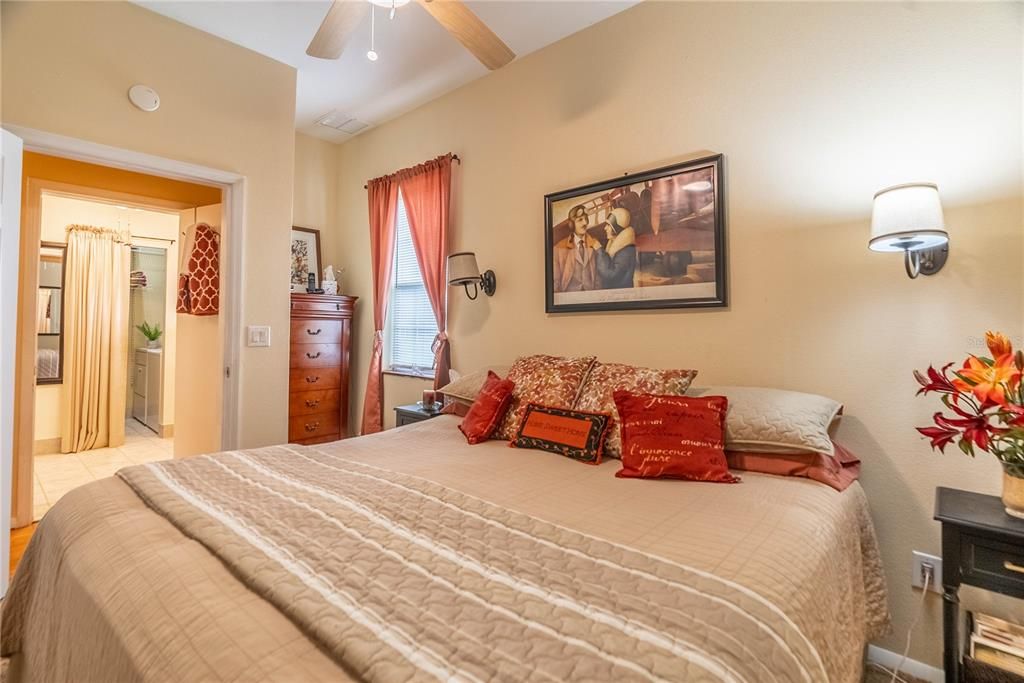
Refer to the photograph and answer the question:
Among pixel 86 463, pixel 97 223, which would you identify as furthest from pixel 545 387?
pixel 97 223

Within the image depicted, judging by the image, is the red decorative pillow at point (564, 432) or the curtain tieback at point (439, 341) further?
the curtain tieback at point (439, 341)

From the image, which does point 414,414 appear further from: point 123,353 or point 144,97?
point 123,353

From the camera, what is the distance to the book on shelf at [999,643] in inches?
54.9

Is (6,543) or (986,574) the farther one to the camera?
(6,543)

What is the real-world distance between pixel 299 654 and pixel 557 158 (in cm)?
265

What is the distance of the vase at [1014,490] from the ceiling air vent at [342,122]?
13.8 ft

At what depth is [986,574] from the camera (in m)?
1.29

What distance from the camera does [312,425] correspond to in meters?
3.64

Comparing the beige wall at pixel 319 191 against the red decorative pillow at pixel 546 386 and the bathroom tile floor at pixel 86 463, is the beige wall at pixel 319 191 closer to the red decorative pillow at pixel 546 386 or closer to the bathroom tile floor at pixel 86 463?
the bathroom tile floor at pixel 86 463

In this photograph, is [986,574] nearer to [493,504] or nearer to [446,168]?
[493,504]

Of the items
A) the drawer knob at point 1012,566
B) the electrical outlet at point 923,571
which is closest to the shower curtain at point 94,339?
the electrical outlet at point 923,571

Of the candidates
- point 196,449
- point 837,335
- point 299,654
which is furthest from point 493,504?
point 196,449

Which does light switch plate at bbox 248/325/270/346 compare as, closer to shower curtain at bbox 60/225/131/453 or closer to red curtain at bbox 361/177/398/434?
red curtain at bbox 361/177/398/434

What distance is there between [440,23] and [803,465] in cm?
212
